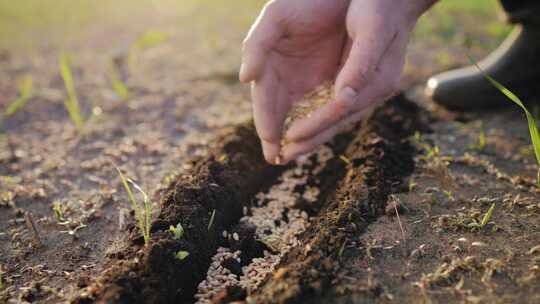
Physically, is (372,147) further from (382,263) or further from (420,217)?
(382,263)

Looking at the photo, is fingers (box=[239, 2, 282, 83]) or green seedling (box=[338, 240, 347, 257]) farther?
fingers (box=[239, 2, 282, 83])

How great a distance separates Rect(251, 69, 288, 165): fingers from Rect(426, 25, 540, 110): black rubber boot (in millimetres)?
1112

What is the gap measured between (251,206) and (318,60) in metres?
0.64

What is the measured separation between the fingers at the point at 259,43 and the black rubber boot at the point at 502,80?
48.7 inches

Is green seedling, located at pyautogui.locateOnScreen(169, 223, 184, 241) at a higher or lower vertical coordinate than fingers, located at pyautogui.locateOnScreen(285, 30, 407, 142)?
lower

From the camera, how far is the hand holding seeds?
4.77ft

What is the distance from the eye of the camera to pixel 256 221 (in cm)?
169

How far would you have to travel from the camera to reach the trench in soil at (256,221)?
122 cm

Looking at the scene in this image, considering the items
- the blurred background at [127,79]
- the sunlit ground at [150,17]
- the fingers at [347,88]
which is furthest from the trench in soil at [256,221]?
the sunlit ground at [150,17]

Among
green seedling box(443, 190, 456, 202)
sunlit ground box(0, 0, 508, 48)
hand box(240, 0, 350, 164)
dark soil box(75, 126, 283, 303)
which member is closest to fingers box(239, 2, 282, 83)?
hand box(240, 0, 350, 164)

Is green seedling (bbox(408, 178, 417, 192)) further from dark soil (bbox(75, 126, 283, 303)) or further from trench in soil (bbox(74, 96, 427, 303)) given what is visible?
dark soil (bbox(75, 126, 283, 303))

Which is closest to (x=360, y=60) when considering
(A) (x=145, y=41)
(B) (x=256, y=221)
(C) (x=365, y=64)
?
(C) (x=365, y=64)

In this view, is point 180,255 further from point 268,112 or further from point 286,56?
point 286,56

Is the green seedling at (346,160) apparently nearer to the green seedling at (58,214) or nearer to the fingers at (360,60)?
the fingers at (360,60)
